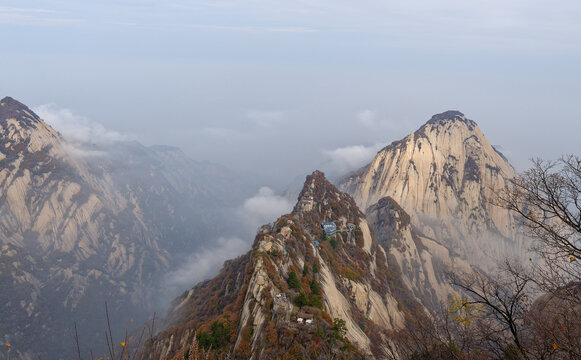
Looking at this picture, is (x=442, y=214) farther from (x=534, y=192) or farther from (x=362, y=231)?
(x=534, y=192)

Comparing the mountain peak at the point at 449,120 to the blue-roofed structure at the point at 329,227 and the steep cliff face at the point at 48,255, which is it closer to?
the blue-roofed structure at the point at 329,227

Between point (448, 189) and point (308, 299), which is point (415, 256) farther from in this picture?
point (308, 299)

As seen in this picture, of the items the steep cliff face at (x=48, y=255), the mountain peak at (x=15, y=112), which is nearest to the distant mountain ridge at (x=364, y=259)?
the steep cliff face at (x=48, y=255)

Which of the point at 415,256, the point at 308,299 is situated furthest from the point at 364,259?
the point at 308,299

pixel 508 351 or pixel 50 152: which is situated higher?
pixel 50 152

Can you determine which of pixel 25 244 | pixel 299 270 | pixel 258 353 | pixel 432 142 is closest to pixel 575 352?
pixel 258 353

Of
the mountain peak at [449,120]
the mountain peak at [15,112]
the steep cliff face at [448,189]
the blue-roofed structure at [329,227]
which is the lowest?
the blue-roofed structure at [329,227]

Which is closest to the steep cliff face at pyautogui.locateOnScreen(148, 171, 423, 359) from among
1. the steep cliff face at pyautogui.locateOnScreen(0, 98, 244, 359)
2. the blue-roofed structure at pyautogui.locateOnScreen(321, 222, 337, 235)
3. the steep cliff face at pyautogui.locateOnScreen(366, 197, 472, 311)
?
the blue-roofed structure at pyautogui.locateOnScreen(321, 222, 337, 235)
